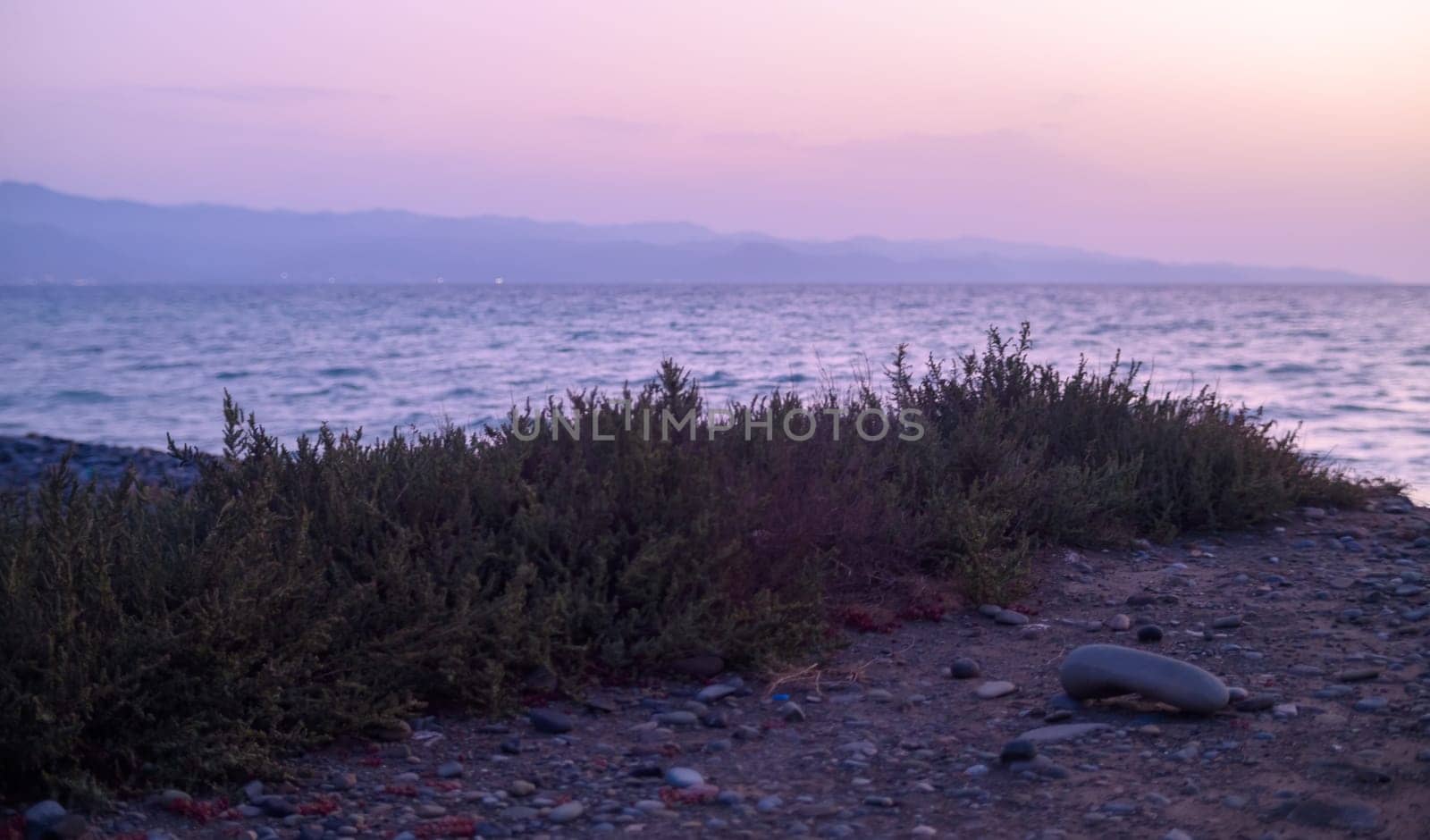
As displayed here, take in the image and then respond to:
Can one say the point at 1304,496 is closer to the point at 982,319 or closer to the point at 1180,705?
the point at 1180,705

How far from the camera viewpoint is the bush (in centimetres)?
358

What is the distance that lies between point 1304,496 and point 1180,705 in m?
4.85

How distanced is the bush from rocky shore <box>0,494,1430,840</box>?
0.19 meters

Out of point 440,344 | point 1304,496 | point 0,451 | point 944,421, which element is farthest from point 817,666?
point 440,344

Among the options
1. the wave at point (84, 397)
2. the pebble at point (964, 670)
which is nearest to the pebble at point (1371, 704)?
the pebble at point (964, 670)

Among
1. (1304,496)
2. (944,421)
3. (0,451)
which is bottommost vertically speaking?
(0,451)

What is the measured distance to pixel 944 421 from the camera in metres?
7.85

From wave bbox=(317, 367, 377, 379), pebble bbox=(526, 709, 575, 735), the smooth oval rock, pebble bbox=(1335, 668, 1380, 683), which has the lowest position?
wave bbox=(317, 367, 377, 379)

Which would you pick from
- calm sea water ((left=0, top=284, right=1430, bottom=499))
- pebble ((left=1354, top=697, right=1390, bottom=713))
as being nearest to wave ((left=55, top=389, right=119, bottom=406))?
calm sea water ((left=0, top=284, right=1430, bottom=499))

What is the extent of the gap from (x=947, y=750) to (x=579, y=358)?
28006mm

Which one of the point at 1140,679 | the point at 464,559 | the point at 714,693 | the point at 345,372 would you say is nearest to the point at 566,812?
the point at 714,693

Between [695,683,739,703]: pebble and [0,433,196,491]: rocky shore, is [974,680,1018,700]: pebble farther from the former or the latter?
[0,433,196,491]: rocky shore

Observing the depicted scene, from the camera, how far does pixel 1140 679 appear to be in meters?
4.17

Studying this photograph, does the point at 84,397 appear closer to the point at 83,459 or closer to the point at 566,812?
the point at 83,459
